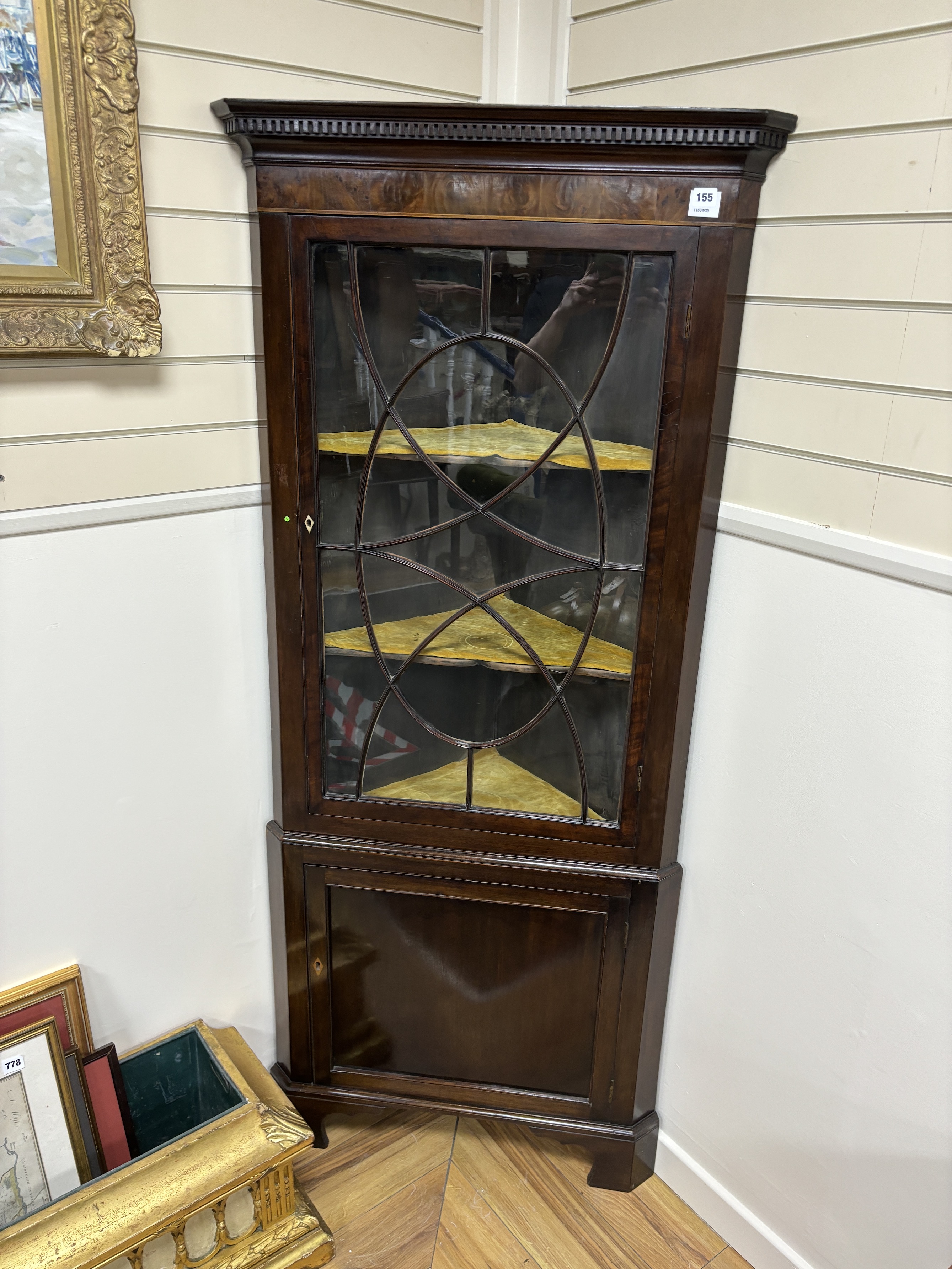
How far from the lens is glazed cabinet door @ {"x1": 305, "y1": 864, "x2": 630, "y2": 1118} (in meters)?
1.66

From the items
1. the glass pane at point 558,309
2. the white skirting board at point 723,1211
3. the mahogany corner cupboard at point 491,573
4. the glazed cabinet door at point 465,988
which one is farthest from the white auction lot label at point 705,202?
the white skirting board at point 723,1211

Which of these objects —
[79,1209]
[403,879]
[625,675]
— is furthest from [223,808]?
[625,675]

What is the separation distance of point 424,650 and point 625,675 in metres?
0.34

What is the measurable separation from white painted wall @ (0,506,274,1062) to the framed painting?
330 mm

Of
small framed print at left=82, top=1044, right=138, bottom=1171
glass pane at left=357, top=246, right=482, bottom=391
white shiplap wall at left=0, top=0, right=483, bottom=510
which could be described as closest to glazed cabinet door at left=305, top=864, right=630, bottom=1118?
small framed print at left=82, top=1044, right=138, bottom=1171

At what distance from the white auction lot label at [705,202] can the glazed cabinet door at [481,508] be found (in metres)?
0.03

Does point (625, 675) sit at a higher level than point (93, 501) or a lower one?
lower

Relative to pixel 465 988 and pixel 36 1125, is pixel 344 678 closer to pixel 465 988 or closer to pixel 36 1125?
pixel 465 988

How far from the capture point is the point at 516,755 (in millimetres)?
1596

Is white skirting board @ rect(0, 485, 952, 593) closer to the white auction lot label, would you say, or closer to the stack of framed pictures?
the white auction lot label

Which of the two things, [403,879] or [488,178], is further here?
[403,879]

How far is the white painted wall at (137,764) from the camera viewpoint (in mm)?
1442

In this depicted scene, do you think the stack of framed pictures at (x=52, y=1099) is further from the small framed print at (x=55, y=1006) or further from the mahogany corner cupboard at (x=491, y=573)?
the mahogany corner cupboard at (x=491, y=573)

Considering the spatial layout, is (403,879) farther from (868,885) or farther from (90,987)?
(868,885)
